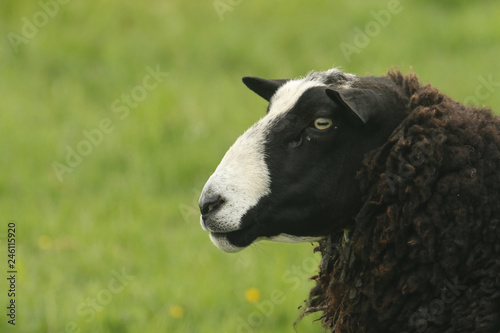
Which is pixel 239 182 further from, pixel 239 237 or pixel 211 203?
pixel 239 237

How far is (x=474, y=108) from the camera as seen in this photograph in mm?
3963

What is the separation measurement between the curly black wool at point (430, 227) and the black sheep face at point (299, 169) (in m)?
0.09

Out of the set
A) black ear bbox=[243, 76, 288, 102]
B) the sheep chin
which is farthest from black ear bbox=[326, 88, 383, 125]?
the sheep chin

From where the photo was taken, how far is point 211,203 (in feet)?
12.2

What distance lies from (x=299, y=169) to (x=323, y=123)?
0.24m

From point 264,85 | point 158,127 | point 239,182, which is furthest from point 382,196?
point 158,127

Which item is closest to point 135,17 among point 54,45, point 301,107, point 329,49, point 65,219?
point 54,45

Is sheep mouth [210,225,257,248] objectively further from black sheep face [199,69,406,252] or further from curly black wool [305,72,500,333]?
curly black wool [305,72,500,333]

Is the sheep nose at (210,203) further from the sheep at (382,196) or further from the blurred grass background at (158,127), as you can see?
the blurred grass background at (158,127)

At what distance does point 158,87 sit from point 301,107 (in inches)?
264

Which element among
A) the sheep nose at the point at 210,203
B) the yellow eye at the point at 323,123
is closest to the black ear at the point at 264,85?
the yellow eye at the point at 323,123

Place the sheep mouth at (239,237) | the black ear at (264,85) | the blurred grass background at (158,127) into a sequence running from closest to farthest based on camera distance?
the sheep mouth at (239,237), the black ear at (264,85), the blurred grass background at (158,127)

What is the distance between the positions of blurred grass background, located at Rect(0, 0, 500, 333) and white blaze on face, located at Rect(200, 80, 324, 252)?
92 cm

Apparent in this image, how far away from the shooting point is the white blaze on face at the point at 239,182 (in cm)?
371
